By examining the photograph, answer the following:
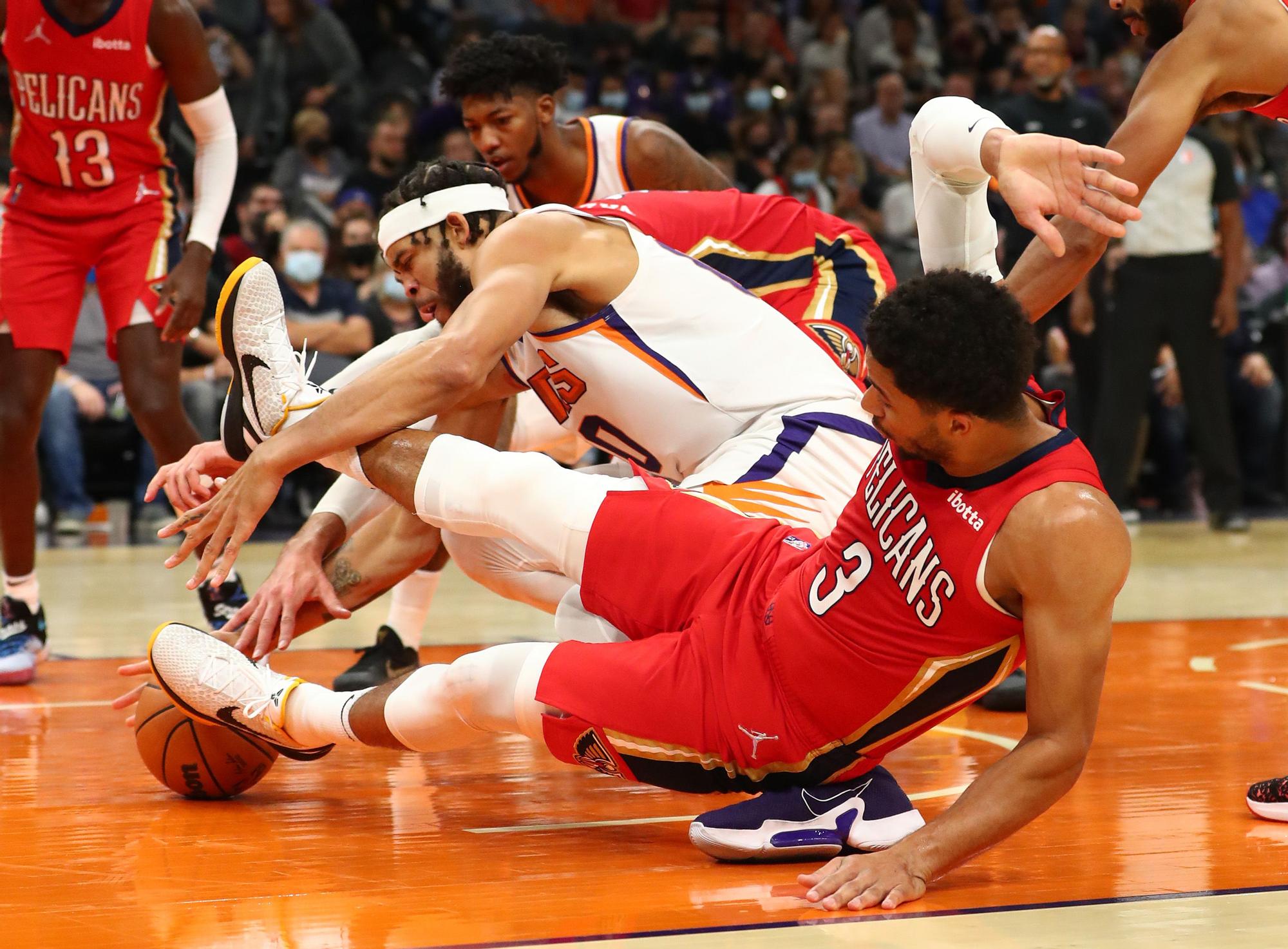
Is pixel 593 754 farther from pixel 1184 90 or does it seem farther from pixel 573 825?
pixel 1184 90

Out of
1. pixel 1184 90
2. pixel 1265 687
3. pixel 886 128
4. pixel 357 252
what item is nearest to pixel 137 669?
pixel 1184 90

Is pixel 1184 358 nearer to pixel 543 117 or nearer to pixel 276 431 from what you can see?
pixel 543 117

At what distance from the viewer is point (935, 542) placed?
2.58 metres

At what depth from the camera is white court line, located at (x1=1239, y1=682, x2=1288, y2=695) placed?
14.3 ft

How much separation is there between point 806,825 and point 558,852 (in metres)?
0.45

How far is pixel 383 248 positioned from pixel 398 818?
1368mm

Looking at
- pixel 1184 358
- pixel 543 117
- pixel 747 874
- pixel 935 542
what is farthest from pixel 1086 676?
pixel 1184 358

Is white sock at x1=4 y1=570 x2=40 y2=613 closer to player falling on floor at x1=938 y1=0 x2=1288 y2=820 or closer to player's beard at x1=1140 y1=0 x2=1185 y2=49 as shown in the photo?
player falling on floor at x1=938 y1=0 x2=1288 y2=820

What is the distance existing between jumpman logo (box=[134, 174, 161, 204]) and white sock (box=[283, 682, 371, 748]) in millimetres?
2348

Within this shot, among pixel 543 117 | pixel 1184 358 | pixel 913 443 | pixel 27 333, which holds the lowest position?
pixel 1184 358

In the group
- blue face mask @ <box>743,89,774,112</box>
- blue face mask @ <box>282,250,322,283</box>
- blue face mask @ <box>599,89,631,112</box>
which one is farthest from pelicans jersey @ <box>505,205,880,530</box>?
blue face mask @ <box>743,89,774,112</box>

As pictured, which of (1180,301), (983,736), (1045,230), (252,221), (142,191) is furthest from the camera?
(252,221)

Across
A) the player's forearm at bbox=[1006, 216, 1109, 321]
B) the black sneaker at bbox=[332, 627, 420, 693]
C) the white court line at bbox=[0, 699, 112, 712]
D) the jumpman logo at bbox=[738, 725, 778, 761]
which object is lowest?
Result: the white court line at bbox=[0, 699, 112, 712]

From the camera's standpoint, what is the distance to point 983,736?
3945 mm
